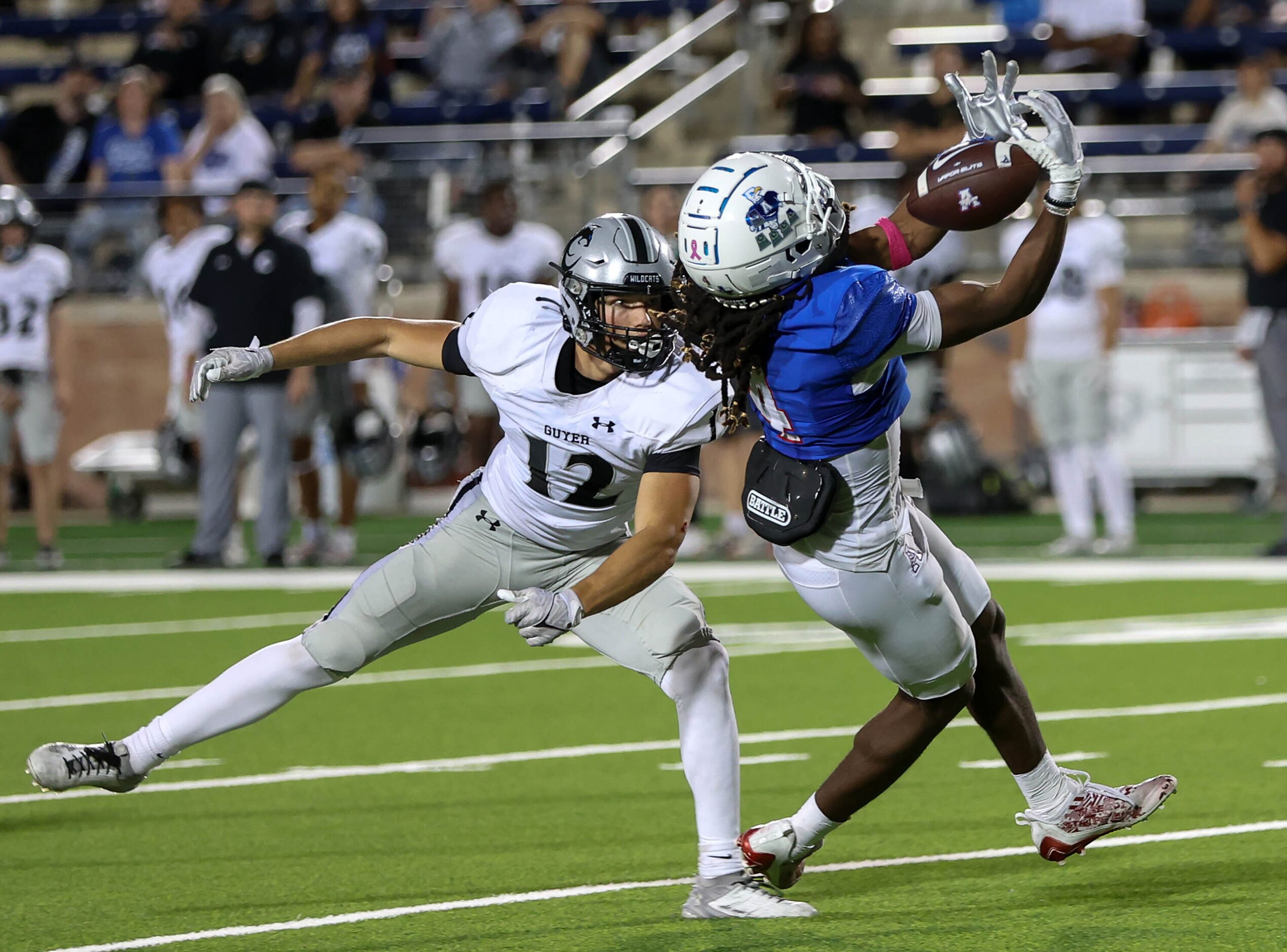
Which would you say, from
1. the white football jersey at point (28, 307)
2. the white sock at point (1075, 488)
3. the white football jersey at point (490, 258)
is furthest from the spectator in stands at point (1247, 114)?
the white football jersey at point (28, 307)

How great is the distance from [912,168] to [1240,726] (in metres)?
6.20

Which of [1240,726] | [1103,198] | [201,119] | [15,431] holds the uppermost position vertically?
[201,119]

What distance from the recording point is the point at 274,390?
10.8 m

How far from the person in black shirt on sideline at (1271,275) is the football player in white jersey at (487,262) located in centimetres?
394

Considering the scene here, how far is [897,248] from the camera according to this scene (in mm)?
4168

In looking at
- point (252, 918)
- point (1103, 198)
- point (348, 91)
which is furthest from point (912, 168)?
point (252, 918)

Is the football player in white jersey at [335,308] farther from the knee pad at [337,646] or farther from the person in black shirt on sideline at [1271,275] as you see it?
the knee pad at [337,646]

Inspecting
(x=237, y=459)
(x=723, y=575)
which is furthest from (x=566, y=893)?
(x=237, y=459)

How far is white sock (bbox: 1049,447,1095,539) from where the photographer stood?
11.1 meters

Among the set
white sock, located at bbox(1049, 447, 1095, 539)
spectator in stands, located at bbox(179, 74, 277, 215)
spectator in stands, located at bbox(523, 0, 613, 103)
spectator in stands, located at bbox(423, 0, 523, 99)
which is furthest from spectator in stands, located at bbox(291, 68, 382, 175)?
white sock, located at bbox(1049, 447, 1095, 539)

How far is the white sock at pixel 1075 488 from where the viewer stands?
36.3 feet

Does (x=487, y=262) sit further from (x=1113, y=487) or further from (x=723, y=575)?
(x=1113, y=487)

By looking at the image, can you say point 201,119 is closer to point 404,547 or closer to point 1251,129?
point 1251,129

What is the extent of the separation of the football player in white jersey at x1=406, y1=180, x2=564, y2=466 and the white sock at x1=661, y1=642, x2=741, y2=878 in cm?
714
